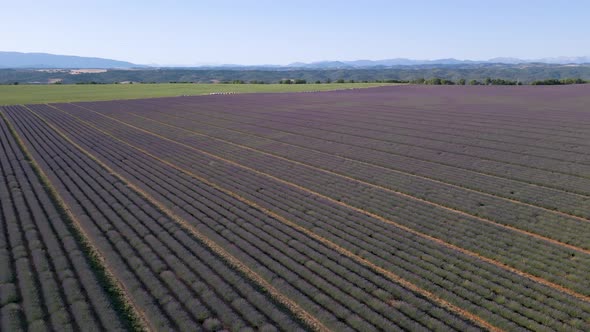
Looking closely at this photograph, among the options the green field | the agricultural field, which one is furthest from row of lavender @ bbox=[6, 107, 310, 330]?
the green field

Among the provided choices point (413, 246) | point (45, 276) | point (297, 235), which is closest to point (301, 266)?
point (297, 235)

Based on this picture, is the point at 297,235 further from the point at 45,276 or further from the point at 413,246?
the point at 45,276

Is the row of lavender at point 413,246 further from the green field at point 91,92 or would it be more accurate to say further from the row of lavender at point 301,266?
the green field at point 91,92

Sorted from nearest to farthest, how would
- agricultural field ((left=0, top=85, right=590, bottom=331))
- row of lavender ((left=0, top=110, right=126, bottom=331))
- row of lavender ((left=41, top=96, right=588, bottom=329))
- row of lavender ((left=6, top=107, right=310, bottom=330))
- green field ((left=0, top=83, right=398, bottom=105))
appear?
row of lavender ((left=0, top=110, right=126, bottom=331)) < row of lavender ((left=6, top=107, right=310, bottom=330)) < agricultural field ((left=0, top=85, right=590, bottom=331)) < row of lavender ((left=41, top=96, right=588, bottom=329)) < green field ((left=0, top=83, right=398, bottom=105))

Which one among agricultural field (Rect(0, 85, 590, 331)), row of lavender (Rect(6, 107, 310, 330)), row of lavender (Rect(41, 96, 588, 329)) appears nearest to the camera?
row of lavender (Rect(6, 107, 310, 330))

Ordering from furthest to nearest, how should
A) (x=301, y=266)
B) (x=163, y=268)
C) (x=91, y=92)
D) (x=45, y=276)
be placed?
(x=91, y=92), (x=301, y=266), (x=163, y=268), (x=45, y=276)

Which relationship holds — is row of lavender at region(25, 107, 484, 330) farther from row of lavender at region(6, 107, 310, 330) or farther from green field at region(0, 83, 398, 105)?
green field at region(0, 83, 398, 105)

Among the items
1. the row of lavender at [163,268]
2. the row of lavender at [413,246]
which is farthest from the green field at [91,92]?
the row of lavender at [163,268]
